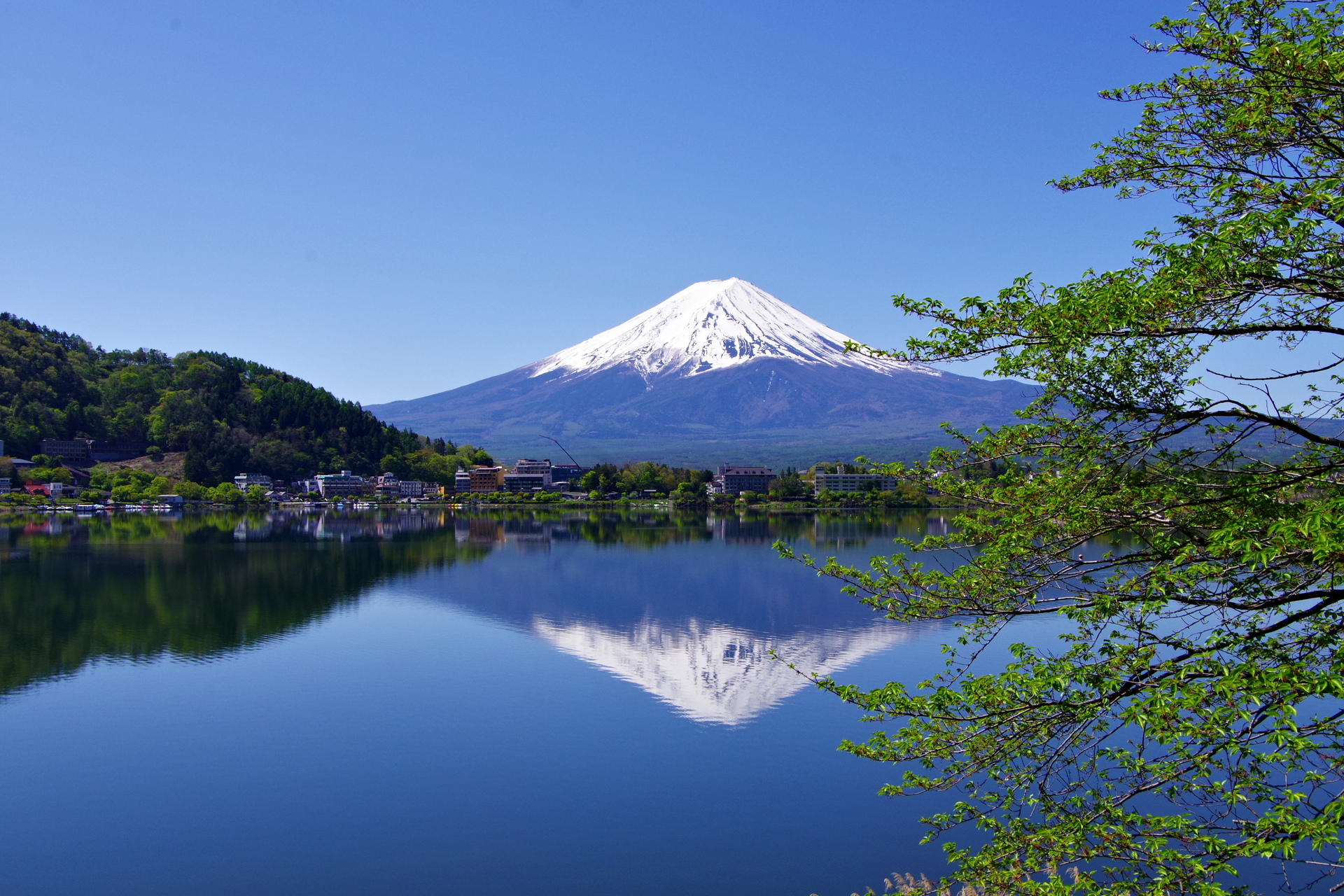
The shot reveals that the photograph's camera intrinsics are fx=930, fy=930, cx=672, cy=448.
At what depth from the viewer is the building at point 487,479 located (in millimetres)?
112375

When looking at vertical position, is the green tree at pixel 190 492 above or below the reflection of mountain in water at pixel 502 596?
above

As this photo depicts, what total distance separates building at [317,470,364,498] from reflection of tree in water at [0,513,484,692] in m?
42.0

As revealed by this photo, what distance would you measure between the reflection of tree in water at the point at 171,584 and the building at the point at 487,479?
5048 cm

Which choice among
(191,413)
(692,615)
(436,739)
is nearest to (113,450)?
(191,413)

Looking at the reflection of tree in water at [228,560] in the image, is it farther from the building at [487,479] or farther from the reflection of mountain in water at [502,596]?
the building at [487,479]

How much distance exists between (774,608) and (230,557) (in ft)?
84.7

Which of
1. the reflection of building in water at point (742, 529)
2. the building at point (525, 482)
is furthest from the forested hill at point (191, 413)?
the reflection of building in water at point (742, 529)

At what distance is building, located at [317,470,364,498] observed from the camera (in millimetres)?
103875

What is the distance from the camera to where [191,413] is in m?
104

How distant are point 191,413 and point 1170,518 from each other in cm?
11354

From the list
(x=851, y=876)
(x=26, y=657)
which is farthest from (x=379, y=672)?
(x=851, y=876)

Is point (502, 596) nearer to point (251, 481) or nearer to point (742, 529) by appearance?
point (742, 529)

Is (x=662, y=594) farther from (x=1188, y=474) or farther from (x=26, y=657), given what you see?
(x=1188, y=474)

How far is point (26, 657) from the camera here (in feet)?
66.7
